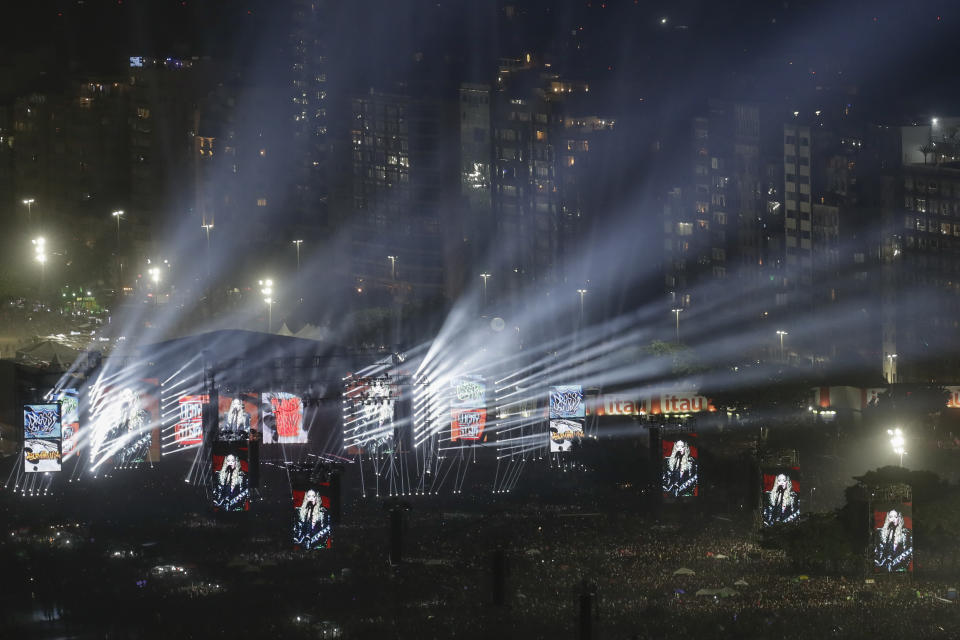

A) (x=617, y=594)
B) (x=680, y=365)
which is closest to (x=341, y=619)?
(x=617, y=594)

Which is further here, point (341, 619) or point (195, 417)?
point (195, 417)

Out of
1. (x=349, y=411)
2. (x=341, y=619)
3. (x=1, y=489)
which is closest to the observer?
(x=341, y=619)

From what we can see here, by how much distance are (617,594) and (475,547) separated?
199 inches

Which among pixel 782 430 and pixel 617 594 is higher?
pixel 782 430

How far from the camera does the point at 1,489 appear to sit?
108 feet

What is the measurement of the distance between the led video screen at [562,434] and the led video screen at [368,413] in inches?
210

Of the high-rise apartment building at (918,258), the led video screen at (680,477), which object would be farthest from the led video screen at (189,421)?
the high-rise apartment building at (918,258)

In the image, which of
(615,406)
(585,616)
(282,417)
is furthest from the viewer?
(615,406)

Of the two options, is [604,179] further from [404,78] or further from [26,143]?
[26,143]

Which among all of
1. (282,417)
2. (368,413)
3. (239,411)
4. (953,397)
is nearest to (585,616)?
(282,417)

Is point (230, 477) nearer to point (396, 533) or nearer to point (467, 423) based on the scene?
point (396, 533)

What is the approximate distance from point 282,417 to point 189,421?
3069 mm

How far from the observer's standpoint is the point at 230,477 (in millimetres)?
29547

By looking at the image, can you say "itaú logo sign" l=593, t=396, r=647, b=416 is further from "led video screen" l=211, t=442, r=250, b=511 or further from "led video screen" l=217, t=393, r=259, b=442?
"led video screen" l=211, t=442, r=250, b=511
